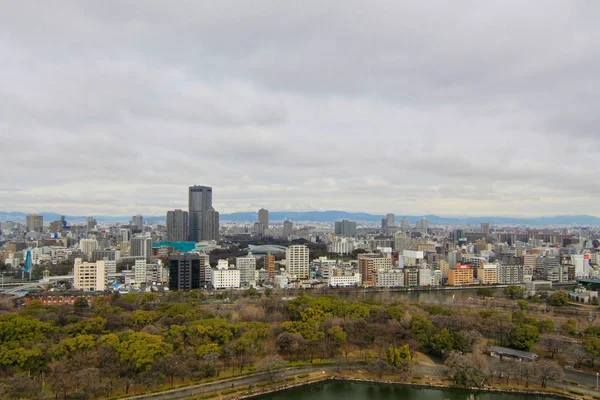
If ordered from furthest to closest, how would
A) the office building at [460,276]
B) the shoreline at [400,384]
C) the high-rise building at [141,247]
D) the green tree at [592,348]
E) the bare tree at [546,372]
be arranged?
the high-rise building at [141,247] < the office building at [460,276] < the green tree at [592,348] < the bare tree at [546,372] < the shoreline at [400,384]

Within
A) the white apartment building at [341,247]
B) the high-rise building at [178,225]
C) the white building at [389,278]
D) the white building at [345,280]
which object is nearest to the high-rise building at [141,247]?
the white apartment building at [341,247]

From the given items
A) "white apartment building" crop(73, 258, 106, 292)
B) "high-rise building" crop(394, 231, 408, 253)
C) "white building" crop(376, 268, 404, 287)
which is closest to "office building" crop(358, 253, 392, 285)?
"white building" crop(376, 268, 404, 287)

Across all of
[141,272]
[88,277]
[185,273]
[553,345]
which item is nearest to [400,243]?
[141,272]

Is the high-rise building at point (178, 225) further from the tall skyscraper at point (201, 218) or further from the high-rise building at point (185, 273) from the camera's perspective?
the high-rise building at point (185, 273)

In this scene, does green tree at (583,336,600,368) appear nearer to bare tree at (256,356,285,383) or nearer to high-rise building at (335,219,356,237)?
bare tree at (256,356,285,383)

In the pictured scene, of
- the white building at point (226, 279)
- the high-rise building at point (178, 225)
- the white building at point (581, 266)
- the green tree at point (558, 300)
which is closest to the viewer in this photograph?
the green tree at point (558, 300)

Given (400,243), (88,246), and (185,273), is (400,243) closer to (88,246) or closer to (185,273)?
(185,273)


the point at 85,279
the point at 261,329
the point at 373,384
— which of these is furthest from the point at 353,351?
the point at 85,279
